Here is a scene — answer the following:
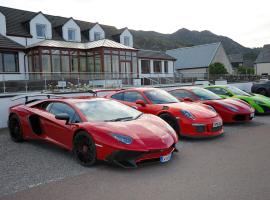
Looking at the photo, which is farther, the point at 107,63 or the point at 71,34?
the point at 71,34

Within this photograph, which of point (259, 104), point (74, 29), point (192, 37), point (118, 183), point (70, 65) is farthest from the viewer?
point (192, 37)

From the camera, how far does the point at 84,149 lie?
221 inches

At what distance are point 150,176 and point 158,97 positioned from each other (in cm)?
424

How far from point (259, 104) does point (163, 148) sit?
25.6ft

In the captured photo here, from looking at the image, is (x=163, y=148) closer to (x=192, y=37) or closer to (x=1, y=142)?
(x=1, y=142)

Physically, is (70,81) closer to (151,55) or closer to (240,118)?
(240,118)

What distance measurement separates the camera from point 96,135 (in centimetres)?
539

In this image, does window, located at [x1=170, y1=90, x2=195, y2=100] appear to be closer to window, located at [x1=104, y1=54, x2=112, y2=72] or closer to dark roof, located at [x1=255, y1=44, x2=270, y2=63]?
window, located at [x1=104, y1=54, x2=112, y2=72]

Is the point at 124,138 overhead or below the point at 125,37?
below

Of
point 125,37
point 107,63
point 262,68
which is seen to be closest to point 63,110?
point 107,63

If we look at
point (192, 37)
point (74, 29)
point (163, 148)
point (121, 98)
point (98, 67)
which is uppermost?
point (192, 37)

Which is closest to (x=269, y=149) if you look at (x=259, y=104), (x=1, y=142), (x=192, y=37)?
(x=259, y=104)

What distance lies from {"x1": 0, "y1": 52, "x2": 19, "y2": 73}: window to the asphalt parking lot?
17.5 metres

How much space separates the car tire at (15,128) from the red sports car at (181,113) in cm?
311
